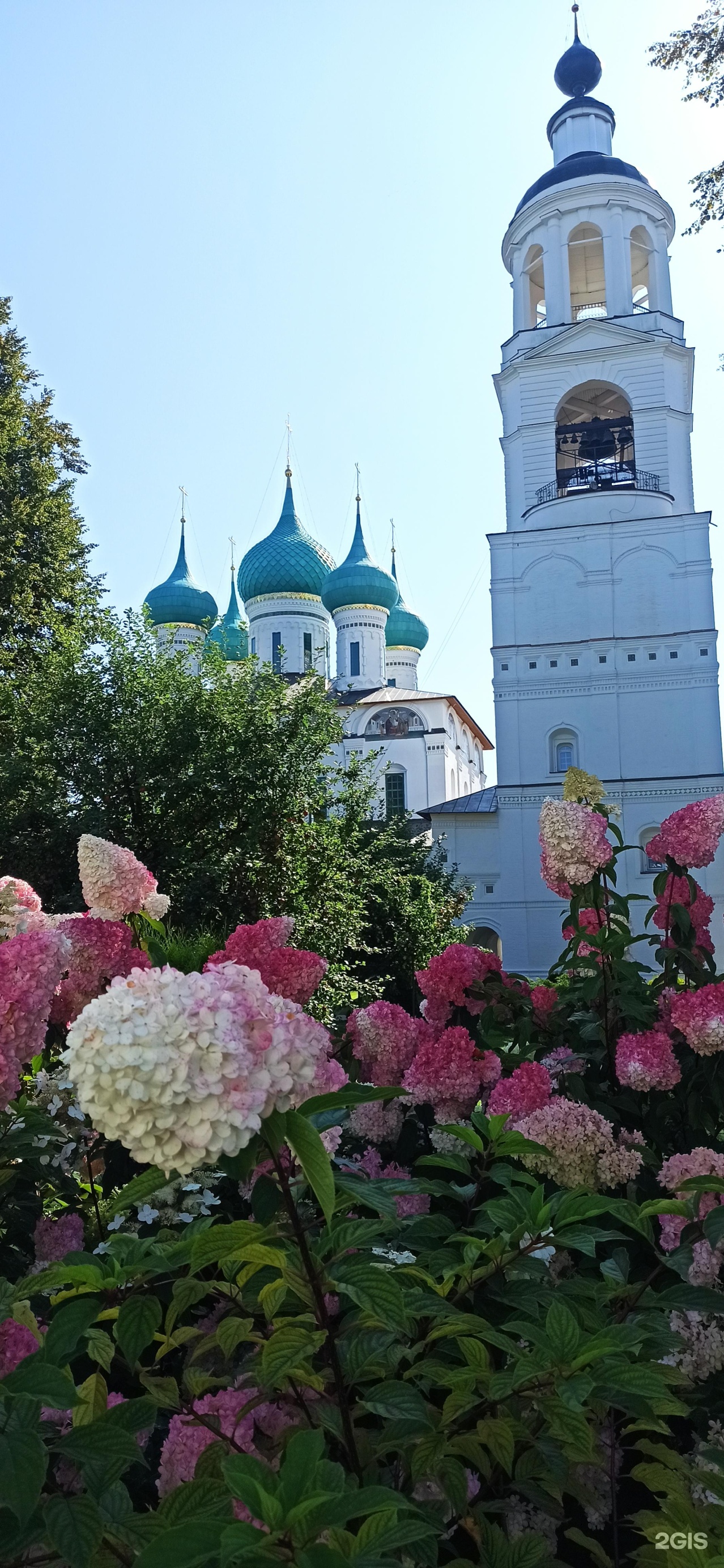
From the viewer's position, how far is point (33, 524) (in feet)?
47.5

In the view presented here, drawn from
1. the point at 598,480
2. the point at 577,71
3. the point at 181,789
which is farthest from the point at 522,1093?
the point at 577,71

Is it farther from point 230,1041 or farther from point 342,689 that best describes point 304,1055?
point 342,689

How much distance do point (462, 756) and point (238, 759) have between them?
22771 millimetres

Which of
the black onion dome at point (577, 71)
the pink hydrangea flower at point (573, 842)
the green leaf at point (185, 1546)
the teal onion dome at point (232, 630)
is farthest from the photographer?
the teal onion dome at point (232, 630)

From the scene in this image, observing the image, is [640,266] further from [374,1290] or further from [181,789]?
[374,1290]

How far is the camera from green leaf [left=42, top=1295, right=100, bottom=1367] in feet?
3.91

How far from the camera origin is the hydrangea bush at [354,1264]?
1020mm

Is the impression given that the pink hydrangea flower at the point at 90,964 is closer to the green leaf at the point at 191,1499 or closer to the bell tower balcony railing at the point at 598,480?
→ the green leaf at the point at 191,1499

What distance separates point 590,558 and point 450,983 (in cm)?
1966

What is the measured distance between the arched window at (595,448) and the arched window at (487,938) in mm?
8425

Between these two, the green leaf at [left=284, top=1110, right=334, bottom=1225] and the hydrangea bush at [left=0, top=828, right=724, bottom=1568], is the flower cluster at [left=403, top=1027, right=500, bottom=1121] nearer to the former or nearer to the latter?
the hydrangea bush at [left=0, top=828, right=724, bottom=1568]

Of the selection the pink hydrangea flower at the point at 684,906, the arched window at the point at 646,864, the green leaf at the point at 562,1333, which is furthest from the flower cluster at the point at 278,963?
the arched window at the point at 646,864

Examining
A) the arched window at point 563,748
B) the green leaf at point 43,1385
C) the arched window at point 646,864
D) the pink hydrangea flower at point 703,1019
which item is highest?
the arched window at point 563,748

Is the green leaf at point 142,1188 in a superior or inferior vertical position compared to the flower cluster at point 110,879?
inferior
